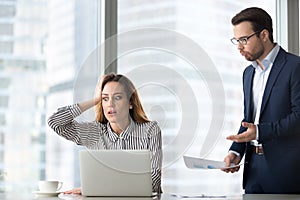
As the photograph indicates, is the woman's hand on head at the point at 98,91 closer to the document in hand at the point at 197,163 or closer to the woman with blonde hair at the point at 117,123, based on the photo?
the woman with blonde hair at the point at 117,123

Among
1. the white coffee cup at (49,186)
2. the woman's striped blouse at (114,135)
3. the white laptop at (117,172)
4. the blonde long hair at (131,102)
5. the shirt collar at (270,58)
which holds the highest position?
the shirt collar at (270,58)

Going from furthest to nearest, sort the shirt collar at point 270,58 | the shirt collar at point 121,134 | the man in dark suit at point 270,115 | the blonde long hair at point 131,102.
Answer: the shirt collar at point 270,58, the man in dark suit at point 270,115, the shirt collar at point 121,134, the blonde long hair at point 131,102

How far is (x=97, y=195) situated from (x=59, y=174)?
41.8 inches

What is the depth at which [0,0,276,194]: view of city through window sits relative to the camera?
8.41 ft

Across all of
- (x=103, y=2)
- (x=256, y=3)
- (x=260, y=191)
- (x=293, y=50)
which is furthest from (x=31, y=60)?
(x=293, y=50)

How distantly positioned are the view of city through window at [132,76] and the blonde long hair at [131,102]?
6cm

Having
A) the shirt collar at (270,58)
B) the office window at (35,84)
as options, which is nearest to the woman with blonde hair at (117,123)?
the office window at (35,84)

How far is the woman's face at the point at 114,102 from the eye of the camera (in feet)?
8.72

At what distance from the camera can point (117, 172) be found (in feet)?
7.61

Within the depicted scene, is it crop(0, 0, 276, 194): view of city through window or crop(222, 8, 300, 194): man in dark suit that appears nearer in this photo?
crop(0, 0, 276, 194): view of city through window

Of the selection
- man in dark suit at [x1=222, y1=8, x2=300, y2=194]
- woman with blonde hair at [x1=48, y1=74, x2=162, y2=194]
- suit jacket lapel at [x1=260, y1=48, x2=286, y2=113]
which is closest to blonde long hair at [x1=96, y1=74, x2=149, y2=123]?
woman with blonde hair at [x1=48, y1=74, x2=162, y2=194]

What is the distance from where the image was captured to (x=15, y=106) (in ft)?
10.6

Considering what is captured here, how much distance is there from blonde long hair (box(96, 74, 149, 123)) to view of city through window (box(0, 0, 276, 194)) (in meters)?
0.06

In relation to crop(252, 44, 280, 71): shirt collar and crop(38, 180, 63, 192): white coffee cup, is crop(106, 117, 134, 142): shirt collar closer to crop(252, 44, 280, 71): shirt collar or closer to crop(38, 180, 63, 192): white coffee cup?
crop(38, 180, 63, 192): white coffee cup
